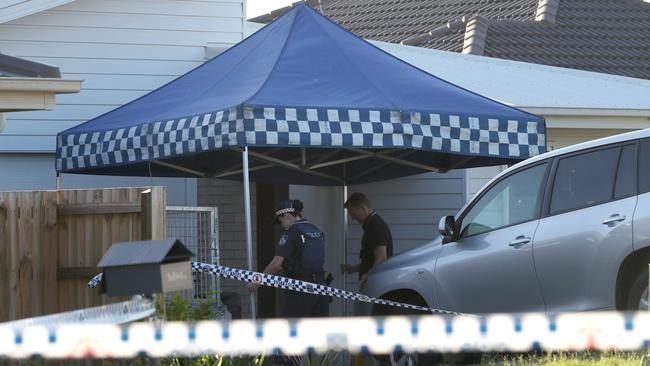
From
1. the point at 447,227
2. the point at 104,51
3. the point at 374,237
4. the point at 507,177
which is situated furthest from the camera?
the point at 104,51

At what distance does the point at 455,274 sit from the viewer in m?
9.80

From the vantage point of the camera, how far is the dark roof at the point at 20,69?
32.5 feet

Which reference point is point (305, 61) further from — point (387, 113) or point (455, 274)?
point (455, 274)

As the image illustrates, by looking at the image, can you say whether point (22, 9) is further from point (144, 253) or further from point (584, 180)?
point (144, 253)

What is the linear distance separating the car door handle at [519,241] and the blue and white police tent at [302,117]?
1549 mm

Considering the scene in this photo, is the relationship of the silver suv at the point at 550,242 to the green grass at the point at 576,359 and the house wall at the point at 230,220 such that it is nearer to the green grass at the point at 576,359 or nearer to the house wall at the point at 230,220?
the green grass at the point at 576,359

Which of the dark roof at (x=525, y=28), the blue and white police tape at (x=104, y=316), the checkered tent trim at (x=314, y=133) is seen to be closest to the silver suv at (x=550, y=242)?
the checkered tent trim at (x=314, y=133)

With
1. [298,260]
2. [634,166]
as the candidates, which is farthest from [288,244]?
[634,166]

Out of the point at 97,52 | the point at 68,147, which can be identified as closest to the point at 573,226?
the point at 68,147

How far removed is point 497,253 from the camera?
9.44m

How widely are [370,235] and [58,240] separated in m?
3.66

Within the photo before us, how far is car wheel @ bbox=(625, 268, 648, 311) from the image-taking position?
8336 mm

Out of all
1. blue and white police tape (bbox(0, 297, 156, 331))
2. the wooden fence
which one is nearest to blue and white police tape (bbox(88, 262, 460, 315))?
the wooden fence

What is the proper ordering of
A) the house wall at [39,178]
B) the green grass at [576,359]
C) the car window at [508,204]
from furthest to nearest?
1. the house wall at [39,178]
2. the car window at [508,204]
3. the green grass at [576,359]
